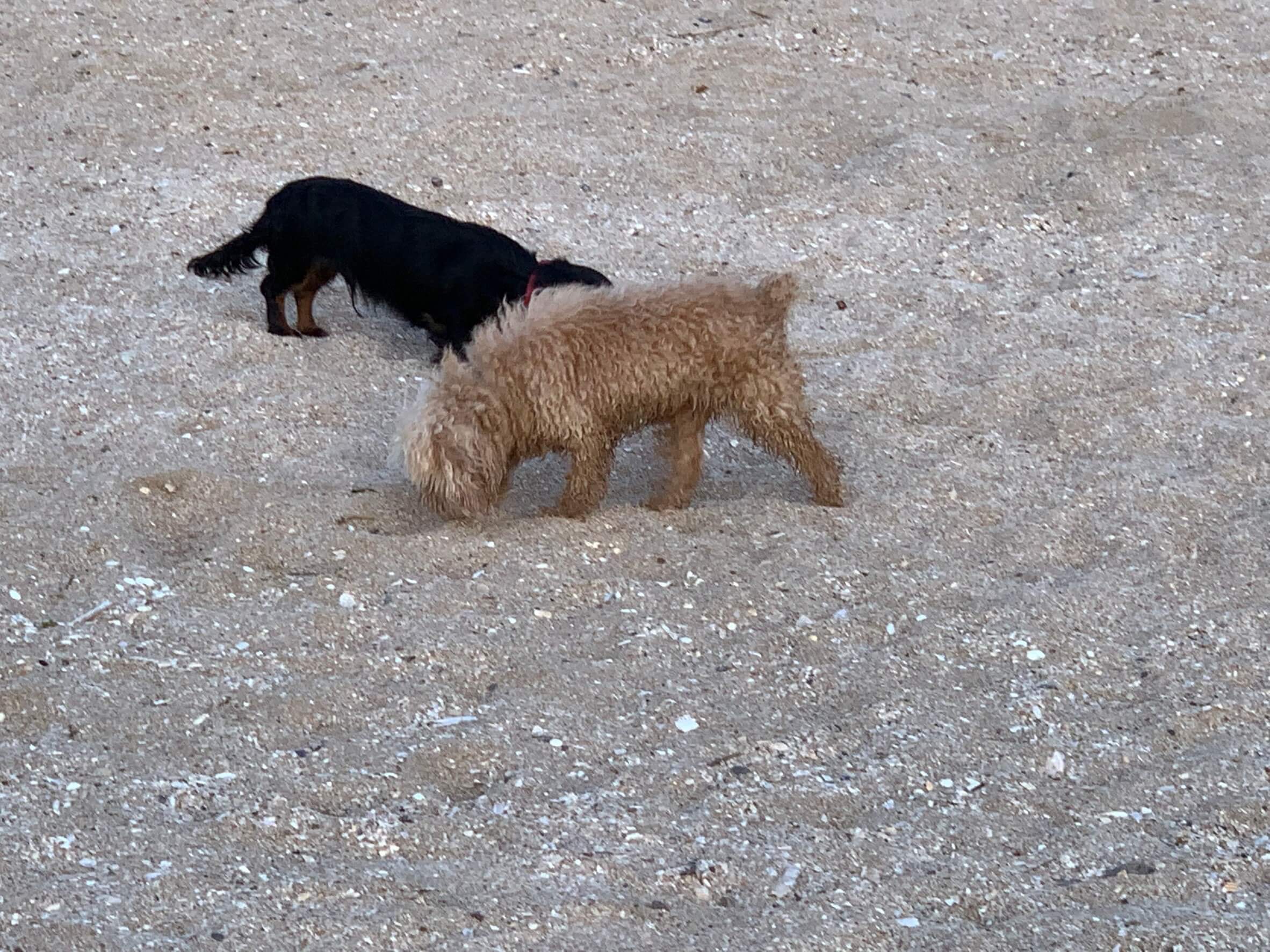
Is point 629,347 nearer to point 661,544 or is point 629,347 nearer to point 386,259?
point 661,544

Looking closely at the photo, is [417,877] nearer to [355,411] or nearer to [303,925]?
[303,925]

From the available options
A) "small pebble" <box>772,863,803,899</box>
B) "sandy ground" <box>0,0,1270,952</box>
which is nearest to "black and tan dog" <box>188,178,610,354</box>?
"sandy ground" <box>0,0,1270,952</box>

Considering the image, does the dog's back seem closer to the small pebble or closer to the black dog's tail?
the black dog's tail

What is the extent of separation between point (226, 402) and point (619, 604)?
6.83 feet

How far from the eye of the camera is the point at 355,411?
5.85 meters

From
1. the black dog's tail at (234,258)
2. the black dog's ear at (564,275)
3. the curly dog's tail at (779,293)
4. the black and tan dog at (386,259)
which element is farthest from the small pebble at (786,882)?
the black dog's tail at (234,258)

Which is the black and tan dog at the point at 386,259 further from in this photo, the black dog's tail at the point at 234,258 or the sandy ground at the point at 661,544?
the sandy ground at the point at 661,544

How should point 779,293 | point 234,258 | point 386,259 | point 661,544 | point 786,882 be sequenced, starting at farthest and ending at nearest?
point 234,258
point 386,259
point 779,293
point 661,544
point 786,882

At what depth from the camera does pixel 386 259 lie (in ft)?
20.4

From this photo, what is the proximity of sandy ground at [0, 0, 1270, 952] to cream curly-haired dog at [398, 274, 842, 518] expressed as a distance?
0.23 meters

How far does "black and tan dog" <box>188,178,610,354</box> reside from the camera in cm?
605

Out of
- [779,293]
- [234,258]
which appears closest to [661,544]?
[779,293]

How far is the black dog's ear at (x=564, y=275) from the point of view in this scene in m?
5.77

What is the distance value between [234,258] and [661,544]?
2.76 m
